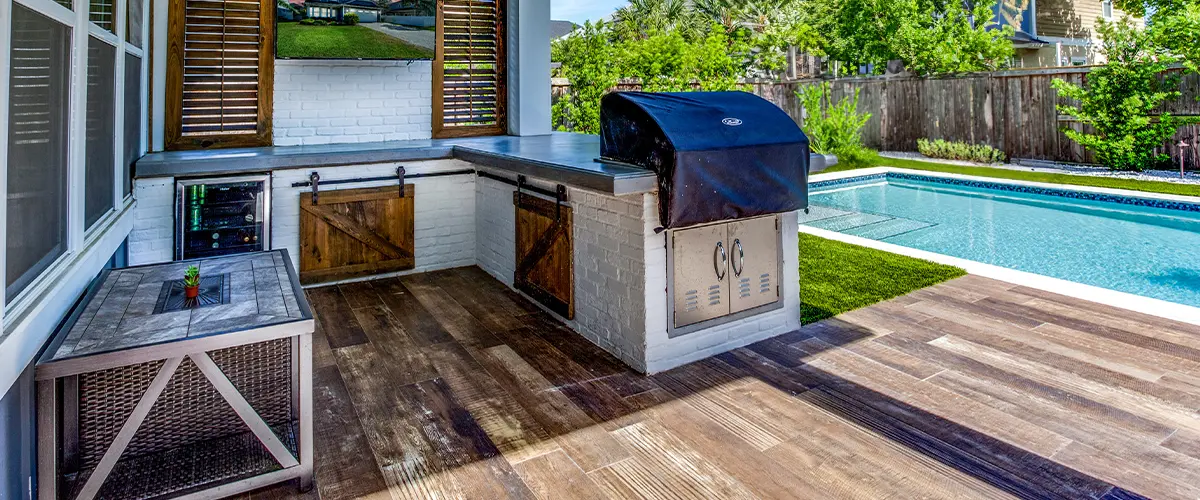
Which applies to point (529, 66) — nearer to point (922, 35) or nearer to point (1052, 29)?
point (922, 35)

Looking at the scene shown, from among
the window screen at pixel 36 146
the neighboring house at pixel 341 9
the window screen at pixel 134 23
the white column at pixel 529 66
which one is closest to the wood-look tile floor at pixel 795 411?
the window screen at pixel 36 146

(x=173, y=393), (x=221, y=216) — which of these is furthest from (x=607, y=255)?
(x=221, y=216)

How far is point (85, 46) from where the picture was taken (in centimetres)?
244

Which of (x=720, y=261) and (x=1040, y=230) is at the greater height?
(x=720, y=261)

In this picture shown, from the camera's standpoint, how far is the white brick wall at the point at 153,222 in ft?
14.4

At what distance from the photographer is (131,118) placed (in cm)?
410

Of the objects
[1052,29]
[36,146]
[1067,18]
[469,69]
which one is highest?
[1067,18]

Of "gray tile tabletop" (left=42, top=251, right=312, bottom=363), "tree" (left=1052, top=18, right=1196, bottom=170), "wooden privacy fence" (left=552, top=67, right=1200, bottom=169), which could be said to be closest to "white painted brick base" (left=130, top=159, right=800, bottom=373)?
"gray tile tabletop" (left=42, top=251, right=312, bottom=363)

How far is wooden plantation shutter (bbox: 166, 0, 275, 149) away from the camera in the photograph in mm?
5004

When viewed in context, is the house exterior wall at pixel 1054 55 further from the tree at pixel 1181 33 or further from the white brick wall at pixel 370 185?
the white brick wall at pixel 370 185

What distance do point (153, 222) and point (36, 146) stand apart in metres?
2.85

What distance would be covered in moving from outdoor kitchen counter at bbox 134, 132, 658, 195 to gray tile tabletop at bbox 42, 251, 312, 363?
4.34ft

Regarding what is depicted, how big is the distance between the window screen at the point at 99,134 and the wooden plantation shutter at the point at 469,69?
291 cm

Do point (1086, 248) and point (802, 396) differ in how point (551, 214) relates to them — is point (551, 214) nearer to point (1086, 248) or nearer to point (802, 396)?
point (802, 396)
